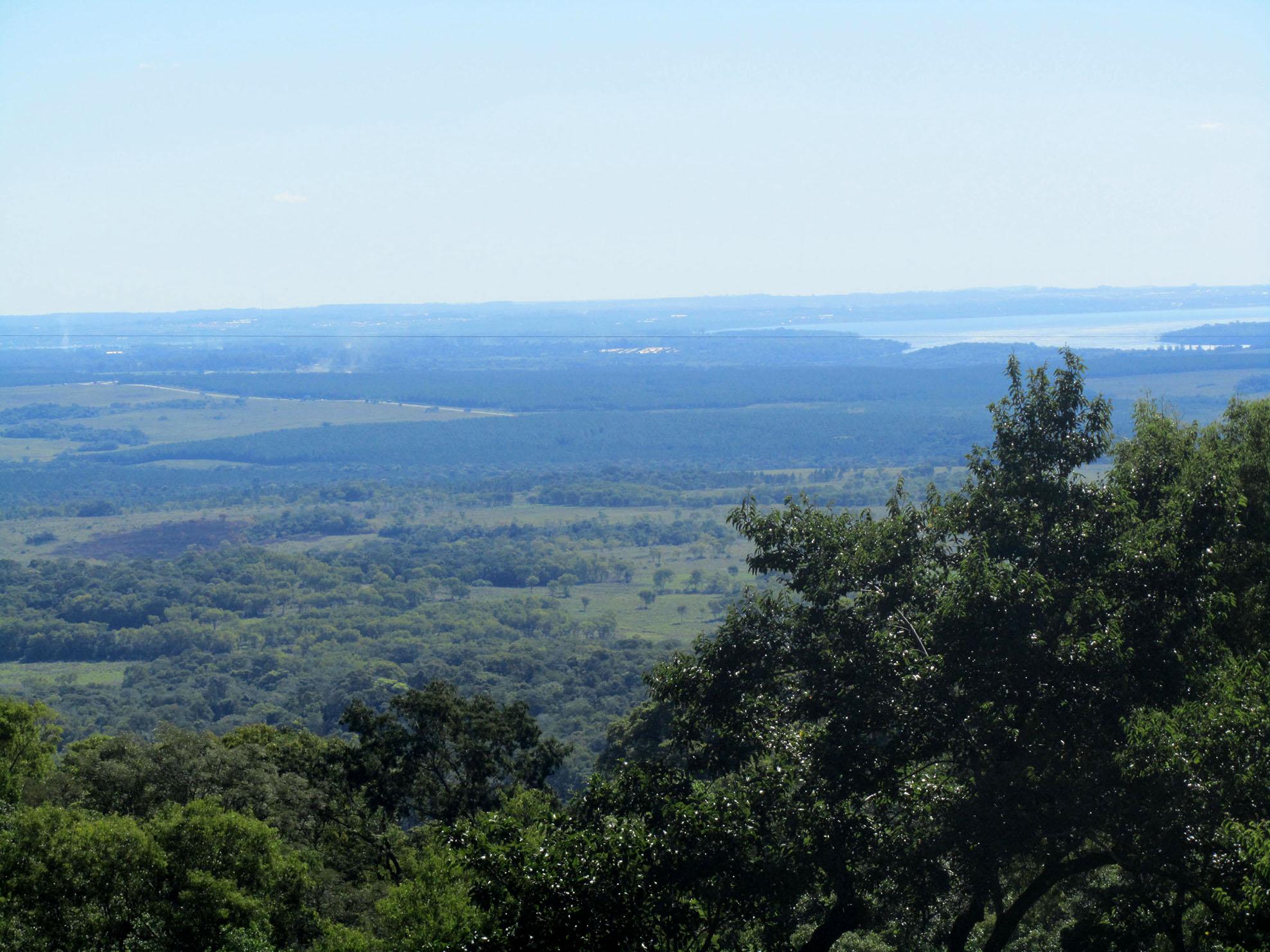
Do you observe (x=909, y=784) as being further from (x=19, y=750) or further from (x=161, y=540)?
(x=161, y=540)

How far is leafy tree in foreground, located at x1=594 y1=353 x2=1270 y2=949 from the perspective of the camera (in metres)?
12.4

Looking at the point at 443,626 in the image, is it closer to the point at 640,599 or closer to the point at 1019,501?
the point at 640,599

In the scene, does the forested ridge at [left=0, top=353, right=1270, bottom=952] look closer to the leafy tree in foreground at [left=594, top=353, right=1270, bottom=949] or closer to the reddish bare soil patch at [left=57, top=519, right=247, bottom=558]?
the leafy tree in foreground at [left=594, top=353, right=1270, bottom=949]

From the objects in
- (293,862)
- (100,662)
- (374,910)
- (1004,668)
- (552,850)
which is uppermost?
(1004,668)

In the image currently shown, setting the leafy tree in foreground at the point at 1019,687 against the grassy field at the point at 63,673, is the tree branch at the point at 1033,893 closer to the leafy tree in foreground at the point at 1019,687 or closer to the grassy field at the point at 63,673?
the leafy tree in foreground at the point at 1019,687

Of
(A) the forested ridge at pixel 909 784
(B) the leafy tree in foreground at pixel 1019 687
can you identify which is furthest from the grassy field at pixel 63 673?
(B) the leafy tree in foreground at pixel 1019 687

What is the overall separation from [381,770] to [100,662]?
86.3 meters

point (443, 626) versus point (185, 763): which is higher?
point (185, 763)

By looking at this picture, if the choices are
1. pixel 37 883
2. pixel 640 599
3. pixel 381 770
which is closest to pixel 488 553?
pixel 640 599

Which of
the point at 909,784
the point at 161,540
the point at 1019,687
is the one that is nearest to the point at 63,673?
the point at 161,540

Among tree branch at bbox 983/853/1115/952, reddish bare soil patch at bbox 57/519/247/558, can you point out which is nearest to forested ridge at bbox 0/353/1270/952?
tree branch at bbox 983/853/1115/952

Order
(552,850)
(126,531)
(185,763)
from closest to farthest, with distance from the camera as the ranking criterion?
(552,850)
(185,763)
(126,531)

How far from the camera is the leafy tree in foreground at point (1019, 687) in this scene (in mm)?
12445

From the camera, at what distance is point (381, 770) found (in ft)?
76.1
